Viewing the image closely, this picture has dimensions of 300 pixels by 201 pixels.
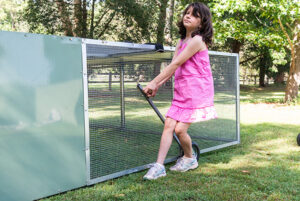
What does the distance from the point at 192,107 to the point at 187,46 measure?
0.55 m

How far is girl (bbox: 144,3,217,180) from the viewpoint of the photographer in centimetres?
281

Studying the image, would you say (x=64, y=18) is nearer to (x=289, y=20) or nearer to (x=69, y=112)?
(x=289, y=20)

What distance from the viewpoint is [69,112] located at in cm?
245

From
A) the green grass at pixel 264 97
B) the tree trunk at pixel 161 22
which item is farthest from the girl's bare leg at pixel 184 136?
the green grass at pixel 264 97

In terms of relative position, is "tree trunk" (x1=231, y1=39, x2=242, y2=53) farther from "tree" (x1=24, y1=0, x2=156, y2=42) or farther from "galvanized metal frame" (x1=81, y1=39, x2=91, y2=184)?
"galvanized metal frame" (x1=81, y1=39, x2=91, y2=184)

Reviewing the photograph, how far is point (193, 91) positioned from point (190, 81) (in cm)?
9

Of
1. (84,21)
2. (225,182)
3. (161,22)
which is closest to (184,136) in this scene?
(225,182)

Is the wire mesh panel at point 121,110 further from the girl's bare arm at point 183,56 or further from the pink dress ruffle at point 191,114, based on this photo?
the pink dress ruffle at point 191,114

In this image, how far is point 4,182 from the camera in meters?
2.13

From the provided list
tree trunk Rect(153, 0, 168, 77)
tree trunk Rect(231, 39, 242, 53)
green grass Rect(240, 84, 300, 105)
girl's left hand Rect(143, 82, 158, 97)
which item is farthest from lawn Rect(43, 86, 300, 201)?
tree trunk Rect(231, 39, 242, 53)

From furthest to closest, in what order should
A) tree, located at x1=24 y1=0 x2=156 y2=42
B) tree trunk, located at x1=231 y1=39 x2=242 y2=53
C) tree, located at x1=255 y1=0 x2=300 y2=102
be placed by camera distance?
1. tree trunk, located at x1=231 y1=39 x2=242 y2=53
2. tree, located at x1=24 y1=0 x2=156 y2=42
3. tree, located at x1=255 y1=0 x2=300 y2=102

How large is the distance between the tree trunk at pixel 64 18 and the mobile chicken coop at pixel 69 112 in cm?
663

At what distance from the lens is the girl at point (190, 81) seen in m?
2.81

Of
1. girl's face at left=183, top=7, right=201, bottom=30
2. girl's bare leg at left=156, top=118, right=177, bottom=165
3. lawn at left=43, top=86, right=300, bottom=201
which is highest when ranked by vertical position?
girl's face at left=183, top=7, right=201, bottom=30
